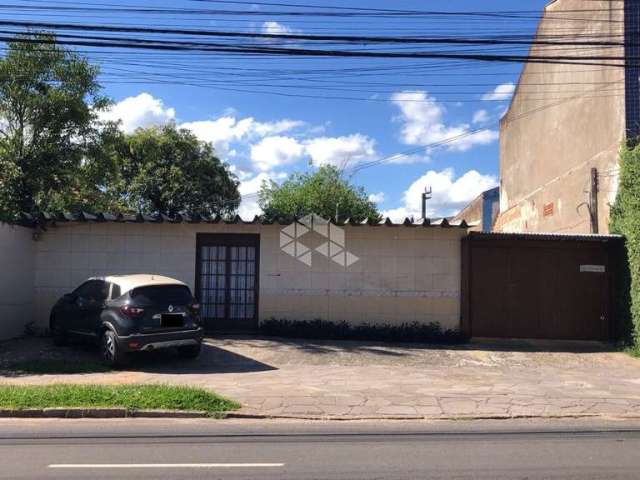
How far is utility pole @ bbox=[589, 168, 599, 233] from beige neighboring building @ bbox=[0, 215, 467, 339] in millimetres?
5292

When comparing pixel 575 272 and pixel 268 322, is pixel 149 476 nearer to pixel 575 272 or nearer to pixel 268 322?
pixel 268 322

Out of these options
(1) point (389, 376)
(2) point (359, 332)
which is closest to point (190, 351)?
(1) point (389, 376)

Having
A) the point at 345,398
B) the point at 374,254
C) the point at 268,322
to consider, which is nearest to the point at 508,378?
the point at 345,398

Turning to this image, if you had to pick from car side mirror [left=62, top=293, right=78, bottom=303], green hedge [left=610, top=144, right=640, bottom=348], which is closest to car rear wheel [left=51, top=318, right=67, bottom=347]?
car side mirror [left=62, top=293, right=78, bottom=303]

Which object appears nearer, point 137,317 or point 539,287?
point 137,317

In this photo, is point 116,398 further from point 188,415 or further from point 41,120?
point 41,120

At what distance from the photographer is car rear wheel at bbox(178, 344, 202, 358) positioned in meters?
11.5

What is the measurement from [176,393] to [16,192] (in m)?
8.34

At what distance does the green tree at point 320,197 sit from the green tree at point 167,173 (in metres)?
4.42

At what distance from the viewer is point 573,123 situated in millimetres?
19062

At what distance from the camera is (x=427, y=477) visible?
5.27 meters

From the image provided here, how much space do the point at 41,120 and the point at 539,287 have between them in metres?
12.2

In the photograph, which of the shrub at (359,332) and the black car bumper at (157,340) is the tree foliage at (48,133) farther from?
the shrub at (359,332)

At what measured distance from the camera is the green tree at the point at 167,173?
2817 centimetres
